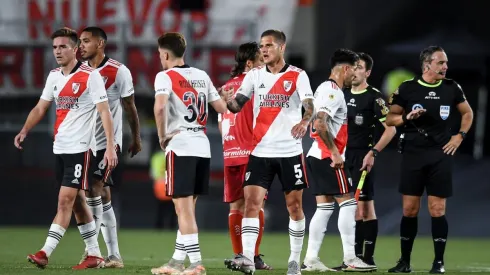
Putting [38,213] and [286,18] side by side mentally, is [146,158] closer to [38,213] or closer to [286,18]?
[38,213]

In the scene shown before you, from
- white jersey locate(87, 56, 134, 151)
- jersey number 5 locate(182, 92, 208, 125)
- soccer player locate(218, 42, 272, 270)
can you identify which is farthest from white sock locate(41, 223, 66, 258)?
A: soccer player locate(218, 42, 272, 270)

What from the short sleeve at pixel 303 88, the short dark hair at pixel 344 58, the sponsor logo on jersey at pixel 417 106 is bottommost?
the sponsor logo on jersey at pixel 417 106

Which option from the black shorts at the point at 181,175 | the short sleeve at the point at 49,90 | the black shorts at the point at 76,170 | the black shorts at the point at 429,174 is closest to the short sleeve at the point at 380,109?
the black shorts at the point at 429,174

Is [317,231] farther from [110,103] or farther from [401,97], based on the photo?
[110,103]

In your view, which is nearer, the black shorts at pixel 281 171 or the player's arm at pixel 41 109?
the black shorts at pixel 281 171

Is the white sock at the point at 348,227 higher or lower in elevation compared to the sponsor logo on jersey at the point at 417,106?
lower

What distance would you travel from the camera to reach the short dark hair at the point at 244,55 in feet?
36.4

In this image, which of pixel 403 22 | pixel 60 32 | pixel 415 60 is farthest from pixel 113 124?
pixel 403 22

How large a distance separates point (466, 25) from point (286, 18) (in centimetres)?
467

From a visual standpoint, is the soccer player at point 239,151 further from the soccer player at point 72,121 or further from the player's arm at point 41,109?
the player's arm at point 41,109

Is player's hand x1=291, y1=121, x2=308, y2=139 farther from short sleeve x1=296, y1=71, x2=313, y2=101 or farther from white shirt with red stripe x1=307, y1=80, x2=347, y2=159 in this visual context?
white shirt with red stripe x1=307, y1=80, x2=347, y2=159

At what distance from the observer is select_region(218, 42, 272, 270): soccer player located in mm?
11000

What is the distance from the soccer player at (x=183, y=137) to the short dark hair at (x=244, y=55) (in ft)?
5.69

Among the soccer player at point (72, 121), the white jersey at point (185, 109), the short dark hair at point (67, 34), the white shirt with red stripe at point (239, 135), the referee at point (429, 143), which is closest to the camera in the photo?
the white jersey at point (185, 109)
